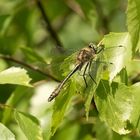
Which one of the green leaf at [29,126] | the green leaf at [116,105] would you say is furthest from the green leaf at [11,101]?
the green leaf at [116,105]

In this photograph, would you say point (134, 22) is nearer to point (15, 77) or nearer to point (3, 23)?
point (15, 77)

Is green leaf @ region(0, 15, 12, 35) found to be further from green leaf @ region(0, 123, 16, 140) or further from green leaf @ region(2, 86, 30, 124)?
green leaf @ region(0, 123, 16, 140)

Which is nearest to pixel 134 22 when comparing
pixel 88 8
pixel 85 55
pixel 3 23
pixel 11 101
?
pixel 85 55

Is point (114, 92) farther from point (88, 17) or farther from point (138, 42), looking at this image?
point (88, 17)

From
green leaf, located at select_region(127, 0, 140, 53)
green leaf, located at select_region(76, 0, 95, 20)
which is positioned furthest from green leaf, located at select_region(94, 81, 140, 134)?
green leaf, located at select_region(76, 0, 95, 20)

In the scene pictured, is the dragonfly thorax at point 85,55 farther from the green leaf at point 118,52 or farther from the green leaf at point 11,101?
the green leaf at point 11,101
